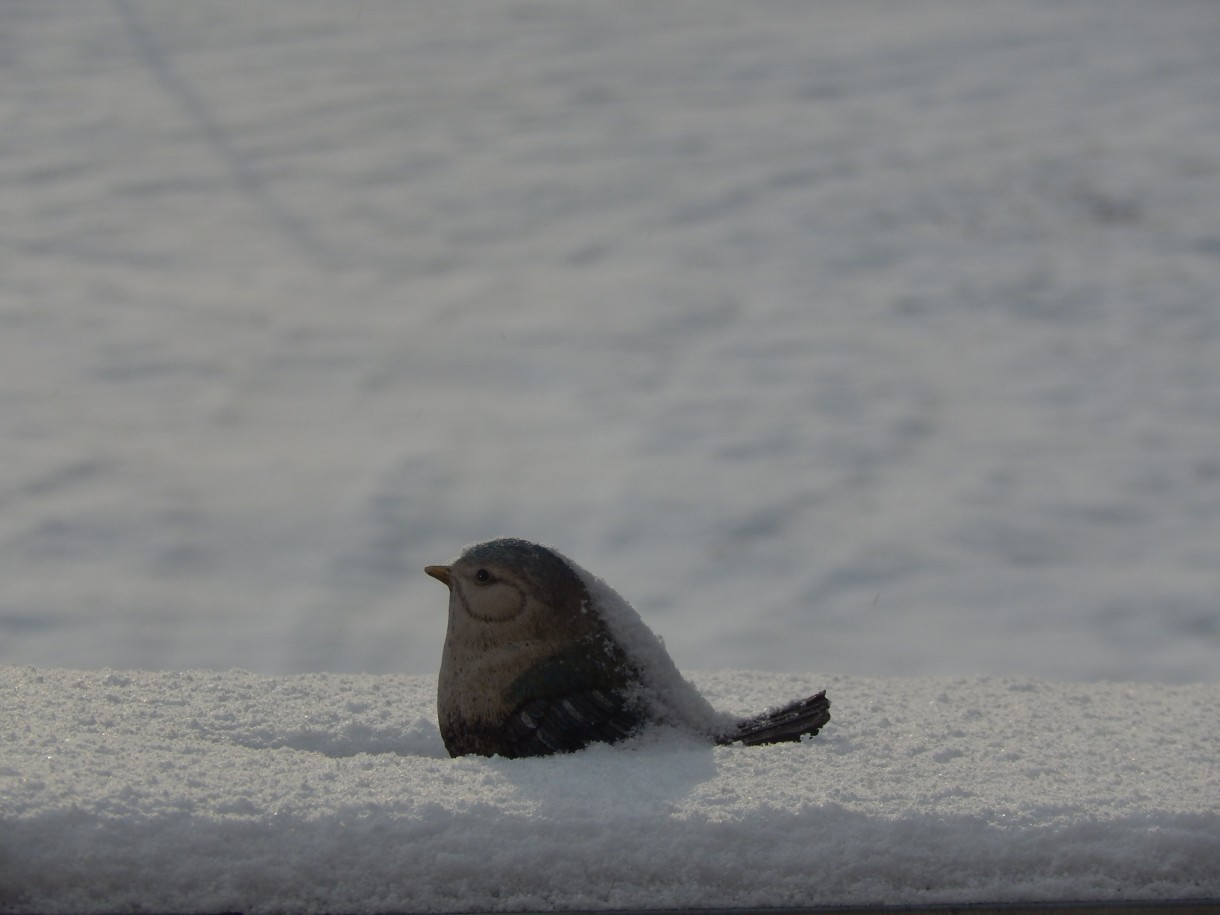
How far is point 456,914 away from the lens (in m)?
1.61

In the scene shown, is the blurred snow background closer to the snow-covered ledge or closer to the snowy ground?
the snowy ground

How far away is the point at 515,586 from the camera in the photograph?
206 cm

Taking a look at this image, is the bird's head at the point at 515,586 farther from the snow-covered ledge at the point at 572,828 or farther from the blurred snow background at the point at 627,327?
the blurred snow background at the point at 627,327

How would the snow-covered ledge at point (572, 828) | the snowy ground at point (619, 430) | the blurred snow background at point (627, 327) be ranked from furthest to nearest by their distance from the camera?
the blurred snow background at point (627, 327) < the snowy ground at point (619, 430) < the snow-covered ledge at point (572, 828)

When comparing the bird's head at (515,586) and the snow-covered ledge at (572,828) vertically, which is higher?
the bird's head at (515,586)

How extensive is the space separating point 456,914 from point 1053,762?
982 mm

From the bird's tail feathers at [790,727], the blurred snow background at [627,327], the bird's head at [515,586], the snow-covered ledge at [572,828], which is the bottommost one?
the snow-covered ledge at [572,828]

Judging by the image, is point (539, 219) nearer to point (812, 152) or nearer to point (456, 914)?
point (812, 152)

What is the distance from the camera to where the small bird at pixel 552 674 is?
78.7 inches

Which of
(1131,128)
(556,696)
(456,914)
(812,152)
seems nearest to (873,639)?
(556,696)

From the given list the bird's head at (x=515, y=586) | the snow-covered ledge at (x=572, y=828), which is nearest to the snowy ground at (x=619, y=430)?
the snow-covered ledge at (x=572, y=828)

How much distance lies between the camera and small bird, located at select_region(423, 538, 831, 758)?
2000mm

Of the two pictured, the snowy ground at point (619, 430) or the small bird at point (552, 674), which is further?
the small bird at point (552, 674)

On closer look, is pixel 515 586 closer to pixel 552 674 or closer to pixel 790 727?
pixel 552 674
